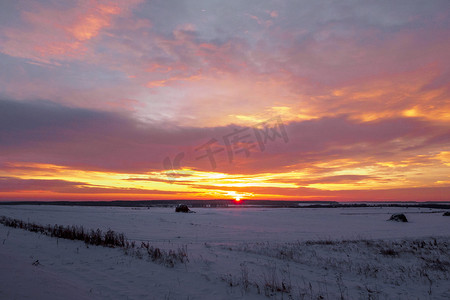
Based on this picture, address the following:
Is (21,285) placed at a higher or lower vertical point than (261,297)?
higher

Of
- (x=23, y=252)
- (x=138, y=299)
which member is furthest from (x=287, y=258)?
(x=23, y=252)

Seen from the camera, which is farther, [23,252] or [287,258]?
[287,258]

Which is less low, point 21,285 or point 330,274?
point 21,285

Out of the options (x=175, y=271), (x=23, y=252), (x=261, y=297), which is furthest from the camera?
(x=23, y=252)

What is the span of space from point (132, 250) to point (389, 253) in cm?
1342

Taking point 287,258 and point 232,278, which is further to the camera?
point 287,258

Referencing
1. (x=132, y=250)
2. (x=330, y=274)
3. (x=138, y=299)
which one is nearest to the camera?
(x=138, y=299)

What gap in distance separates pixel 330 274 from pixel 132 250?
8753 mm

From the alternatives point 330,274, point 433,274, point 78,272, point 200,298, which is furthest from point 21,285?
point 433,274

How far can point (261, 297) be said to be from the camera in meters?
7.96

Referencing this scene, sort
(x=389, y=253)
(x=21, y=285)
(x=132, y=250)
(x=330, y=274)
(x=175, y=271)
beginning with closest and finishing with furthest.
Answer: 1. (x=21, y=285)
2. (x=175, y=271)
3. (x=330, y=274)
4. (x=132, y=250)
5. (x=389, y=253)

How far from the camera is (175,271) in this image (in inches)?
408

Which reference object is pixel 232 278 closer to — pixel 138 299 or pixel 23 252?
pixel 138 299

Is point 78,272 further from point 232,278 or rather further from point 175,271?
point 232,278
